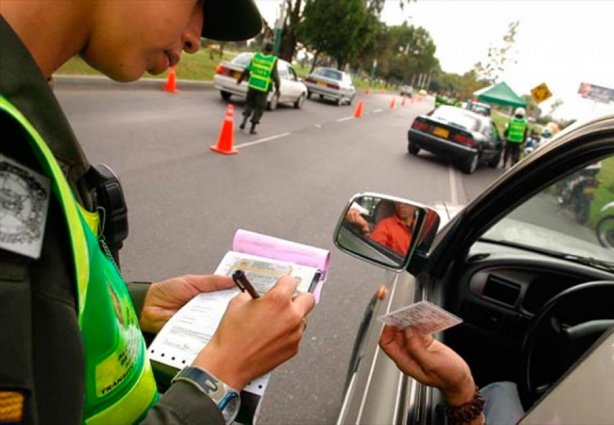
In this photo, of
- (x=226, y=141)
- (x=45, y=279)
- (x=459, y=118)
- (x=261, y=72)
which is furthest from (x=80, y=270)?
(x=459, y=118)

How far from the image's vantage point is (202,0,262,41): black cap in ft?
3.94

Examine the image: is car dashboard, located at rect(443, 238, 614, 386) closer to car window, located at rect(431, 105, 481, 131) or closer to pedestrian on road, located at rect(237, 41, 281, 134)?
pedestrian on road, located at rect(237, 41, 281, 134)

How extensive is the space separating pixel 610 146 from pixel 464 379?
0.73 metres

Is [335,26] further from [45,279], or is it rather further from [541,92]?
[45,279]

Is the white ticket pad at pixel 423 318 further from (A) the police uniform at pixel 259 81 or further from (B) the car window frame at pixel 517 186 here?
(A) the police uniform at pixel 259 81

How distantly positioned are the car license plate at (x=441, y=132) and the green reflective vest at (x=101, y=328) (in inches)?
481

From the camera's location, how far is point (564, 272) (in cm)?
220

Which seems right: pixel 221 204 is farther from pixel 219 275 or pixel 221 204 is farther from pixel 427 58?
pixel 427 58

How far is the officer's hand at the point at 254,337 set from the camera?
1.01 metres

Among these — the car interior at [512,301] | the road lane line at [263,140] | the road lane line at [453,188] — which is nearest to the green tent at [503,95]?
the road lane line at [453,188]

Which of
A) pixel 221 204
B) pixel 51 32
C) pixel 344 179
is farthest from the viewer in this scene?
pixel 344 179

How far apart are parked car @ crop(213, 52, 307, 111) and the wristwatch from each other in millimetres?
13339

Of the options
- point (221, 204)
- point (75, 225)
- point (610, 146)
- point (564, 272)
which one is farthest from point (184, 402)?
point (221, 204)

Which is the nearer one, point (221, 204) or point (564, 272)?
point (564, 272)
